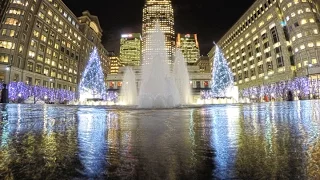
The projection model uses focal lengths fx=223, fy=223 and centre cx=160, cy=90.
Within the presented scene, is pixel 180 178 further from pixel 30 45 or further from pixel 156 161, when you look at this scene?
pixel 30 45

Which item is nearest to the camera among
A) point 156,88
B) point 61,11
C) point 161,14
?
point 156,88

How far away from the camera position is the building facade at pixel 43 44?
60.7 meters

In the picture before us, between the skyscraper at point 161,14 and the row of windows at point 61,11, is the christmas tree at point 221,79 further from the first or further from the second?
the skyscraper at point 161,14

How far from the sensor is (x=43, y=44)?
74.9m

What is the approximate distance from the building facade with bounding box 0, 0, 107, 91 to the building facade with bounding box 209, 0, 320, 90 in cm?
7222

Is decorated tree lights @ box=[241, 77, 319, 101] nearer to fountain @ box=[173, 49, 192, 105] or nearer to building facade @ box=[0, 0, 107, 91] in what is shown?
fountain @ box=[173, 49, 192, 105]

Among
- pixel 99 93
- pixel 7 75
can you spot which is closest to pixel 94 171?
pixel 99 93

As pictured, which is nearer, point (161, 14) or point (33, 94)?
point (33, 94)

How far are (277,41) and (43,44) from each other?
78.3 metres


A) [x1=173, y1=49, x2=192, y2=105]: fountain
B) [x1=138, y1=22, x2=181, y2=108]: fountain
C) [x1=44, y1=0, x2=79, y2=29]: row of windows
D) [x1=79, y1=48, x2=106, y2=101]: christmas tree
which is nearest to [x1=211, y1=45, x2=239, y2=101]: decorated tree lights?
[x1=173, y1=49, x2=192, y2=105]: fountain

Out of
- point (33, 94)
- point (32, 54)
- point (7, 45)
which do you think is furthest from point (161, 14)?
point (33, 94)

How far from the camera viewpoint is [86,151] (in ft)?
9.22

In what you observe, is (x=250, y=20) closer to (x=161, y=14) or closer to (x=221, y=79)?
(x=221, y=79)

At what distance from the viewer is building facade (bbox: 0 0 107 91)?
60656 mm
